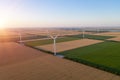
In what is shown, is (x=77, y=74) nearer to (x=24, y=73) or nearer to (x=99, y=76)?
(x=99, y=76)

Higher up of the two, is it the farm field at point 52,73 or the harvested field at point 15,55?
the harvested field at point 15,55

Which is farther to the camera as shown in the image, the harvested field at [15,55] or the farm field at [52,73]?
the harvested field at [15,55]

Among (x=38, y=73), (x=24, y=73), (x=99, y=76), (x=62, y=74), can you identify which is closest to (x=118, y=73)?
(x=99, y=76)

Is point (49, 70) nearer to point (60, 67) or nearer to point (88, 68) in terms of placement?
point (60, 67)

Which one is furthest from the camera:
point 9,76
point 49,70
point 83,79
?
point 49,70

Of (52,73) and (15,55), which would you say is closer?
(52,73)

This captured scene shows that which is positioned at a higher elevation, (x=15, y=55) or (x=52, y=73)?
(x=15, y=55)

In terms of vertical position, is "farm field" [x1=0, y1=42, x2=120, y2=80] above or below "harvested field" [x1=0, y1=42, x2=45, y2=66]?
below

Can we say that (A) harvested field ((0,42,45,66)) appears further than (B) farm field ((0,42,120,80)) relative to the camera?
Yes

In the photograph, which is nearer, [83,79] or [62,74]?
[83,79]

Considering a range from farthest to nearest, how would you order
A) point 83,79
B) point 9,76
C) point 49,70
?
point 49,70 → point 9,76 → point 83,79
